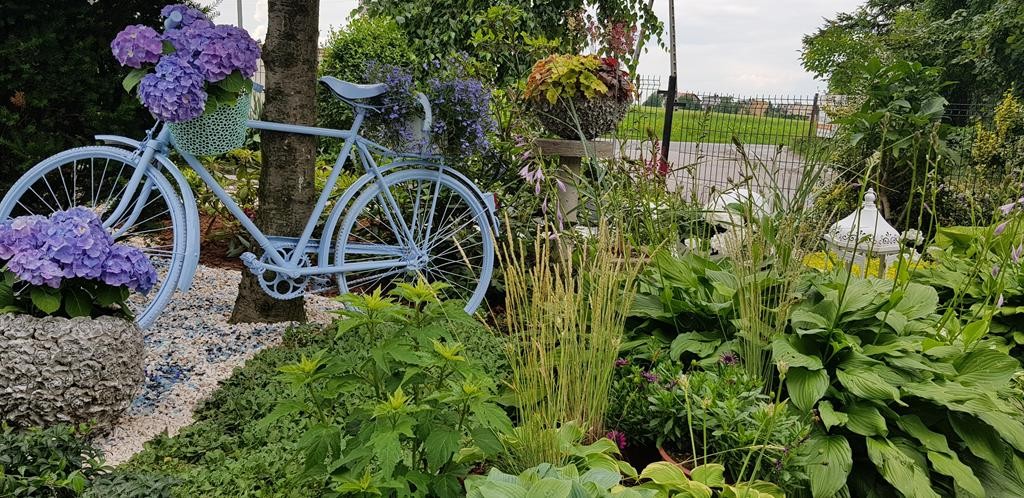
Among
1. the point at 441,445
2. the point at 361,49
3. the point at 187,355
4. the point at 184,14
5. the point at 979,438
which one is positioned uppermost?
the point at 361,49

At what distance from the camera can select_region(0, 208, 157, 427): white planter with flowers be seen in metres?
2.54

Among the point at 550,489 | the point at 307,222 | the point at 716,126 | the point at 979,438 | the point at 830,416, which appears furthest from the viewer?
the point at 716,126

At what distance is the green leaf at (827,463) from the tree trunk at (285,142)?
232cm

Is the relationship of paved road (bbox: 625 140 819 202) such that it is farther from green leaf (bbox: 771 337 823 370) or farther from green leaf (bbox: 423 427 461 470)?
green leaf (bbox: 423 427 461 470)

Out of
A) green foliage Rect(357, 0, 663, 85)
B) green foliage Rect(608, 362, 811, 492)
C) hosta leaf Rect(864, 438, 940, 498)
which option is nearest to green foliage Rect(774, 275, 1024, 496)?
hosta leaf Rect(864, 438, 940, 498)

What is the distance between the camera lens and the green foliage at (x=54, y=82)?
3.72m

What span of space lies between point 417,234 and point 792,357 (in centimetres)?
222

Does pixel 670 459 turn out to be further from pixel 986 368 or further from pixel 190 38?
pixel 190 38

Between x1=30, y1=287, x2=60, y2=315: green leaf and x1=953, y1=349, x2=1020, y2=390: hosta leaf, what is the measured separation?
2.99 metres

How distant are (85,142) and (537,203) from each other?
2.37 metres

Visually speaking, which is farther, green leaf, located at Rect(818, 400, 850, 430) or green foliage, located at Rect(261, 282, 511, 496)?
green leaf, located at Rect(818, 400, 850, 430)

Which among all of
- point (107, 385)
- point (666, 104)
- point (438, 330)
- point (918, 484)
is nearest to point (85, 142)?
point (107, 385)

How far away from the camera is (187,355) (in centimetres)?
327

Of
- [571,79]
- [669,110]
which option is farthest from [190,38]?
[669,110]
